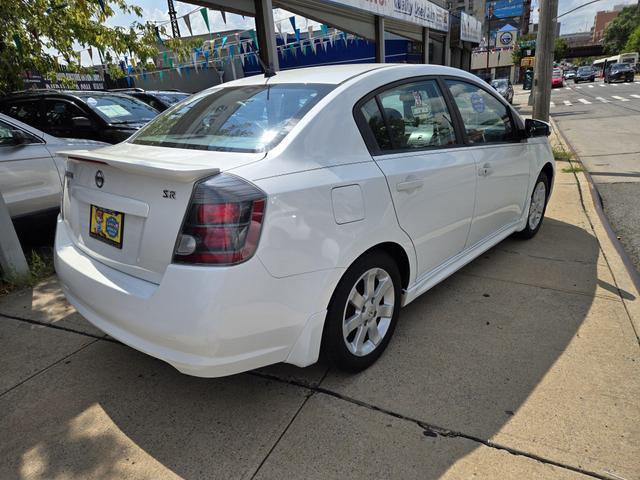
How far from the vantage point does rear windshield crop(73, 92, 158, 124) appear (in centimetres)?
614

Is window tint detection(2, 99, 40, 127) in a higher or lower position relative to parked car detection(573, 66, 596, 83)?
higher

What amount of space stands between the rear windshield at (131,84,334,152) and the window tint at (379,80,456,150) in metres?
0.45

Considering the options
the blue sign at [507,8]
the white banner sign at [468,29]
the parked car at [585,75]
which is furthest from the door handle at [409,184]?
the blue sign at [507,8]

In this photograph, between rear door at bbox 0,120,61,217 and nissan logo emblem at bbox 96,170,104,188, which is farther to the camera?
rear door at bbox 0,120,61,217

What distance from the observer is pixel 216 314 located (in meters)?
1.84

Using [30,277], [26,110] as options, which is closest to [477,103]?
[30,277]

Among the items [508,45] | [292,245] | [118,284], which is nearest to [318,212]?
[292,245]

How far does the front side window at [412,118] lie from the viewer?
101 inches

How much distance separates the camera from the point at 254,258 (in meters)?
1.87

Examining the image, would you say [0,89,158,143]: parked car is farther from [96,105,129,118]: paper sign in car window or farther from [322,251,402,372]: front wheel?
[322,251,402,372]: front wheel

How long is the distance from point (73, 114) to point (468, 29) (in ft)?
69.5

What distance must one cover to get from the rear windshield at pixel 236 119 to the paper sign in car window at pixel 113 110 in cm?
375

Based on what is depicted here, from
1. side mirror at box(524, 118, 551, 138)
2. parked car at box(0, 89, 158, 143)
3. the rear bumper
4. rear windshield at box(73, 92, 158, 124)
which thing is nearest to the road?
side mirror at box(524, 118, 551, 138)

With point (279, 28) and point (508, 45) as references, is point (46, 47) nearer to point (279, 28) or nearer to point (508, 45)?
point (279, 28)
